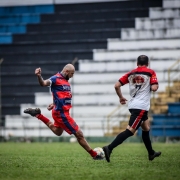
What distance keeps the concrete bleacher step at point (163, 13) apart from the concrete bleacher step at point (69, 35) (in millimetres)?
1488

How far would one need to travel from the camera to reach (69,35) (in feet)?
81.6

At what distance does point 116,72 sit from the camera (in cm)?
2255

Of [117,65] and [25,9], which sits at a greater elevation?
[25,9]

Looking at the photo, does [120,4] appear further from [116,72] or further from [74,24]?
[116,72]

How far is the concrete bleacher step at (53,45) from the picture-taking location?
2386 cm

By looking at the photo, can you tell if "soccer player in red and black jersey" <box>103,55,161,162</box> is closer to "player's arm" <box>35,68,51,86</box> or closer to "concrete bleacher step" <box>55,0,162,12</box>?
"player's arm" <box>35,68,51,86</box>

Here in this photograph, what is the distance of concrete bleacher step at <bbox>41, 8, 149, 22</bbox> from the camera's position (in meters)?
24.1

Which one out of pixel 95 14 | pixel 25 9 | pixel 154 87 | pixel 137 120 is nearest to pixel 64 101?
pixel 137 120

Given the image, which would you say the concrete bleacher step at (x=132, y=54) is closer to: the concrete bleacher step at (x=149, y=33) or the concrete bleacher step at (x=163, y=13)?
the concrete bleacher step at (x=149, y=33)

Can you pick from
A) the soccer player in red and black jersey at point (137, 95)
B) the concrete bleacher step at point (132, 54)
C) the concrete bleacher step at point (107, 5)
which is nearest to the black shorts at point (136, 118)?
the soccer player in red and black jersey at point (137, 95)

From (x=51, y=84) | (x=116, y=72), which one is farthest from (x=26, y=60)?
(x=51, y=84)

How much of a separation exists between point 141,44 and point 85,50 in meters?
2.15

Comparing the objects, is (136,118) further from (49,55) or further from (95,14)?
(95,14)

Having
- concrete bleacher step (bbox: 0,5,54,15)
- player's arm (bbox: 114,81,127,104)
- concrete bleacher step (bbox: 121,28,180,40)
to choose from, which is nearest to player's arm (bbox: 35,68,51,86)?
player's arm (bbox: 114,81,127,104)
